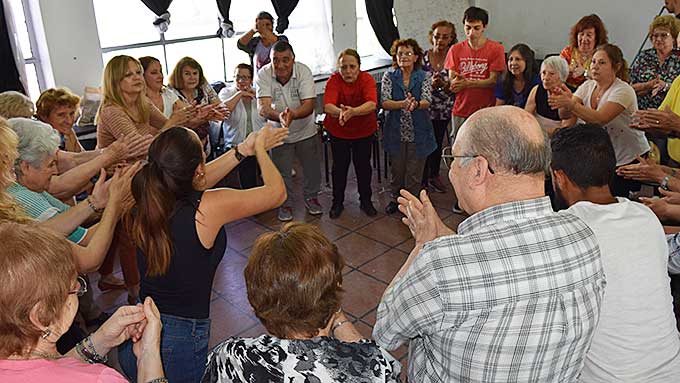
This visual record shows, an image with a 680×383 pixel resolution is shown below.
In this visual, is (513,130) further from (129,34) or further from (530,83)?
(129,34)

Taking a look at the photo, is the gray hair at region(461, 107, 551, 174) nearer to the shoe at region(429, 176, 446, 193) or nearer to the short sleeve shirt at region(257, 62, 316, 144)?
the short sleeve shirt at region(257, 62, 316, 144)

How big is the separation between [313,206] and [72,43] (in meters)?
2.49

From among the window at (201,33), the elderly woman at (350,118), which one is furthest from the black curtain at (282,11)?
the elderly woman at (350,118)

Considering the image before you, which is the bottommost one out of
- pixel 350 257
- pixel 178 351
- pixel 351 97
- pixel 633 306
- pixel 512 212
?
pixel 350 257

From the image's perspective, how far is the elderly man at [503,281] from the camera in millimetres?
1207

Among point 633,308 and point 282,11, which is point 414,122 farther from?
point 633,308

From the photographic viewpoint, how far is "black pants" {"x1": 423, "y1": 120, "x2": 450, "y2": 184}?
4.87 meters

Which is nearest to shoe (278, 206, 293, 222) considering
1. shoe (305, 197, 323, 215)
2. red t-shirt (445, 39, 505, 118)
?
shoe (305, 197, 323, 215)

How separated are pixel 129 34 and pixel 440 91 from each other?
120 inches

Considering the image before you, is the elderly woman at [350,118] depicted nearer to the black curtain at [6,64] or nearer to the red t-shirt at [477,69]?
the red t-shirt at [477,69]

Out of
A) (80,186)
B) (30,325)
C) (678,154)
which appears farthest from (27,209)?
(678,154)

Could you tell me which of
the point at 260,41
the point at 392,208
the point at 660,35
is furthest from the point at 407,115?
the point at 660,35

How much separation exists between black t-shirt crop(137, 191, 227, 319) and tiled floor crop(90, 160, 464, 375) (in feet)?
3.81

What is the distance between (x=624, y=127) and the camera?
3291 mm
